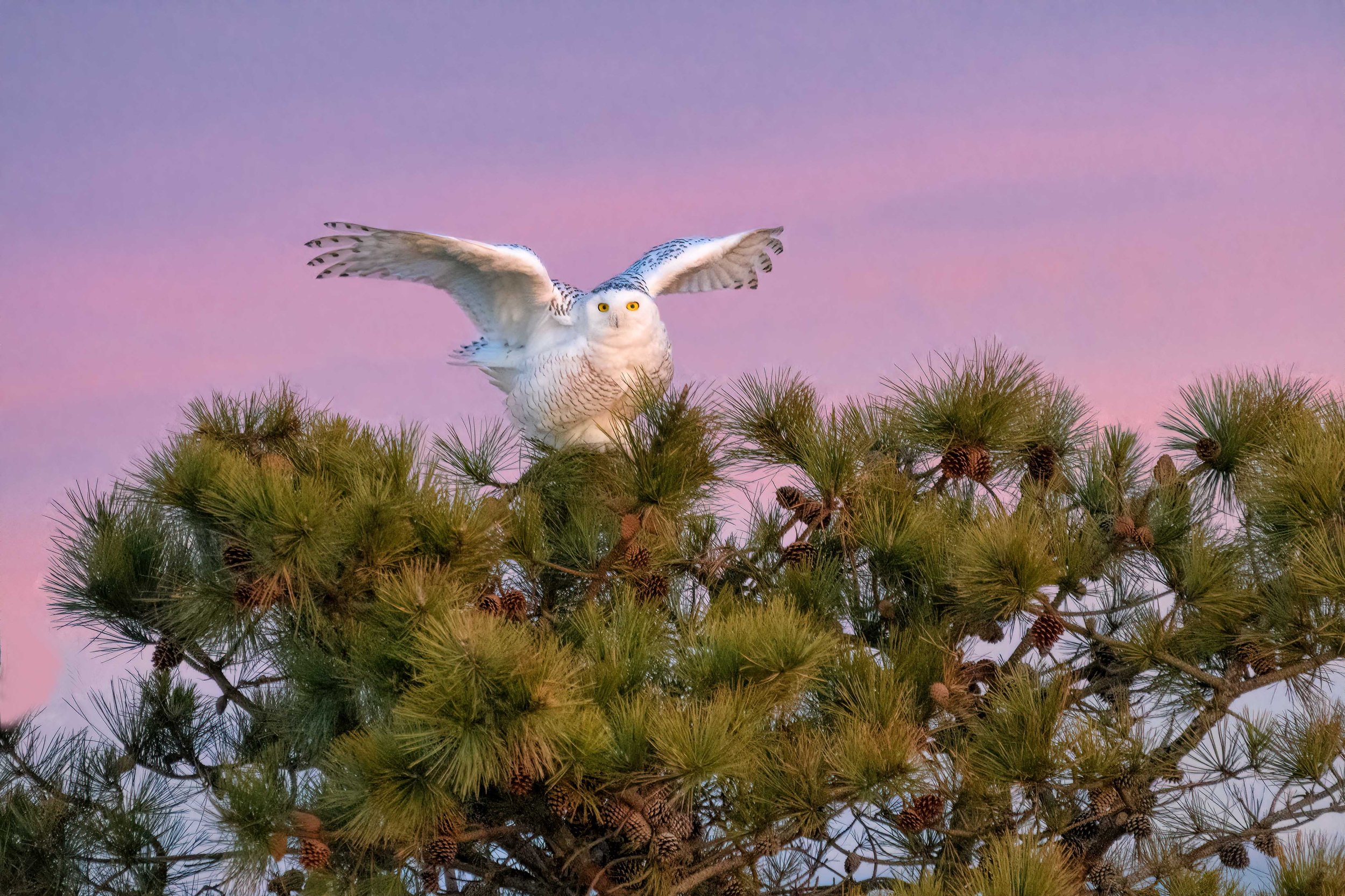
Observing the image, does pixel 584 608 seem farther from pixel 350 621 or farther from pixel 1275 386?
pixel 1275 386

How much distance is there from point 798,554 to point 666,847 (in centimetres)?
67

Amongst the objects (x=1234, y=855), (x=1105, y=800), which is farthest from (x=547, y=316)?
(x=1234, y=855)

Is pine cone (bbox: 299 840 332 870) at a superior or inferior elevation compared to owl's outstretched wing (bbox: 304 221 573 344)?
inferior

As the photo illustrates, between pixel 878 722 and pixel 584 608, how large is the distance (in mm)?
560

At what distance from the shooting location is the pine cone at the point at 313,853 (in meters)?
2.34

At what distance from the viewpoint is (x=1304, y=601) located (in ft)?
8.45

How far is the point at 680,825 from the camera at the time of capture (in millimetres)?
2590

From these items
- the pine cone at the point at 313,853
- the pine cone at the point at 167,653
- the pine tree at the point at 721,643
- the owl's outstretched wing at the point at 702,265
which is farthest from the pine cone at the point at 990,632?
the pine cone at the point at 167,653

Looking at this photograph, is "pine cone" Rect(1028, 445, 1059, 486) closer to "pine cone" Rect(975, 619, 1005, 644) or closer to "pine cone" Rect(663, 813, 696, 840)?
"pine cone" Rect(975, 619, 1005, 644)

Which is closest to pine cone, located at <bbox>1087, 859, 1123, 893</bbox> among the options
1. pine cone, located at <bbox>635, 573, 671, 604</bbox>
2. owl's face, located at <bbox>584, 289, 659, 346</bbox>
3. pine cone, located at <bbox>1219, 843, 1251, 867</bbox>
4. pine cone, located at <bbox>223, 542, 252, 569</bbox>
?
pine cone, located at <bbox>1219, 843, 1251, 867</bbox>

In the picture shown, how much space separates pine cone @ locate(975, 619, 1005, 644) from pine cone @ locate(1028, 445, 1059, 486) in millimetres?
350

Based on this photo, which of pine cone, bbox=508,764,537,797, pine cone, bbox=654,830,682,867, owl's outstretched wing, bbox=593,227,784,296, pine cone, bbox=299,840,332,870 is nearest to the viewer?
pine cone, bbox=508,764,537,797

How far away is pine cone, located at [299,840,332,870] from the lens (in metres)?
2.34

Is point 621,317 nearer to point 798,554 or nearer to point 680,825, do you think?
point 798,554
